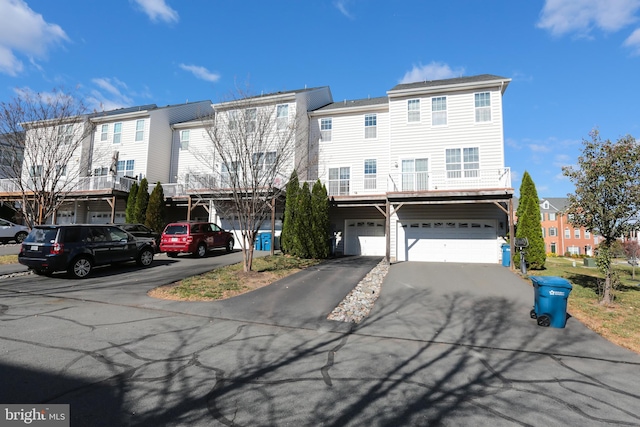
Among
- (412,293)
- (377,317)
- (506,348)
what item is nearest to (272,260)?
(412,293)

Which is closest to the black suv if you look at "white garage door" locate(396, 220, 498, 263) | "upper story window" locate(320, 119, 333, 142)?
"upper story window" locate(320, 119, 333, 142)

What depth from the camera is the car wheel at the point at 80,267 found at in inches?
380

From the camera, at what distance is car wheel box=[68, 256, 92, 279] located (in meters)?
9.66

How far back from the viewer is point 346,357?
453 cm

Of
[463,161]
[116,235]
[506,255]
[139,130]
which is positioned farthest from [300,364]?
[139,130]

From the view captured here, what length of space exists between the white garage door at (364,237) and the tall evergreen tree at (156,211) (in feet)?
37.3

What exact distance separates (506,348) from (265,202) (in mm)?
8123

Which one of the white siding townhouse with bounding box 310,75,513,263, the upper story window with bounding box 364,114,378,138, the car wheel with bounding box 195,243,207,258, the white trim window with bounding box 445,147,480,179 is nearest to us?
the car wheel with bounding box 195,243,207,258

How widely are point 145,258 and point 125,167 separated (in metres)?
13.5

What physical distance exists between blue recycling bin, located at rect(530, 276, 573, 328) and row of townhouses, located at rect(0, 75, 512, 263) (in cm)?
802

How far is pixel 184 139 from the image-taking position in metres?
23.1

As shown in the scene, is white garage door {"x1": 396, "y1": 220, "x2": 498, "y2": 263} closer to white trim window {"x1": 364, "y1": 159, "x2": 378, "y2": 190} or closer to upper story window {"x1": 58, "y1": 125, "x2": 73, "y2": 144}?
white trim window {"x1": 364, "y1": 159, "x2": 378, "y2": 190}

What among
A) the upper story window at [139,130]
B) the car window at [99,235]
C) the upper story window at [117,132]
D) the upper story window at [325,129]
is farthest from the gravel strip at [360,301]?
the upper story window at [117,132]

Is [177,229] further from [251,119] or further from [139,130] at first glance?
[139,130]
